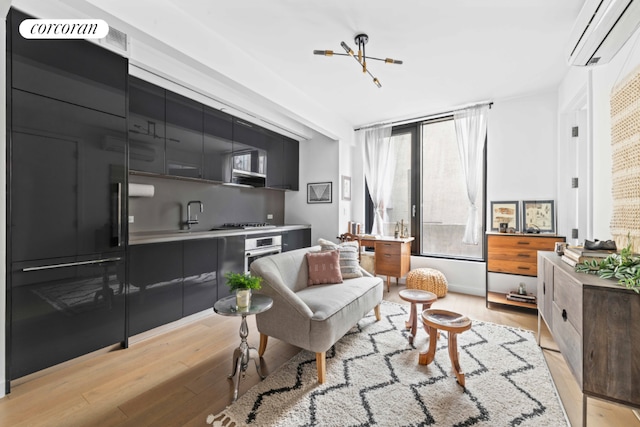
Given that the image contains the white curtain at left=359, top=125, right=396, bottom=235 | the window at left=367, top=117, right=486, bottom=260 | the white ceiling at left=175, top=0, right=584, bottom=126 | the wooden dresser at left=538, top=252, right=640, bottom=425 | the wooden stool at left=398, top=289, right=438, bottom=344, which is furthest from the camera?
the white curtain at left=359, top=125, right=396, bottom=235

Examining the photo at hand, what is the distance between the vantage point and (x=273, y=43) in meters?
2.50

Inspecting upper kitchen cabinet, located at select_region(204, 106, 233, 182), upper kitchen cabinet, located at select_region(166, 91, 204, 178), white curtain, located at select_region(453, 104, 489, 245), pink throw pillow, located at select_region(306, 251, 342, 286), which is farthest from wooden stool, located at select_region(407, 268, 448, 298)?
upper kitchen cabinet, located at select_region(166, 91, 204, 178)

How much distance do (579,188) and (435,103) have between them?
195cm

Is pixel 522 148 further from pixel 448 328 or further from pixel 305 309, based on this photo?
pixel 305 309

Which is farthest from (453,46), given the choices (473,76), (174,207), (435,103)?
(174,207)

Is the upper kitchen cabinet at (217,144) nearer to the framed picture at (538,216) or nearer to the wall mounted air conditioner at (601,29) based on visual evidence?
the wall mounted air conditioner at (601,29)

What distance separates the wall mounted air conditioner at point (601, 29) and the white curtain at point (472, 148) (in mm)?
1805

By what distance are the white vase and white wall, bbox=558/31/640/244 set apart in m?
2.75

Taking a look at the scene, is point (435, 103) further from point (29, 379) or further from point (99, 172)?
point (29, 379)

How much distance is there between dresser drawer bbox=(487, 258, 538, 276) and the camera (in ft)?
10.4

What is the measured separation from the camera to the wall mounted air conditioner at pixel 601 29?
60.0 inches

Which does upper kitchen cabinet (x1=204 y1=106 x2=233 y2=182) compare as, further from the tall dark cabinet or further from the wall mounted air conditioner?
the wall mounted air conditioner

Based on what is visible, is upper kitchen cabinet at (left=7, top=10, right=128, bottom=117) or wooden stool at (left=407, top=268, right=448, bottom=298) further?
wooden stool at (left=407, top=268, right=448, bottom=298)

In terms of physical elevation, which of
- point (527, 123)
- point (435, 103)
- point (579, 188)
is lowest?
point (579, 188)
